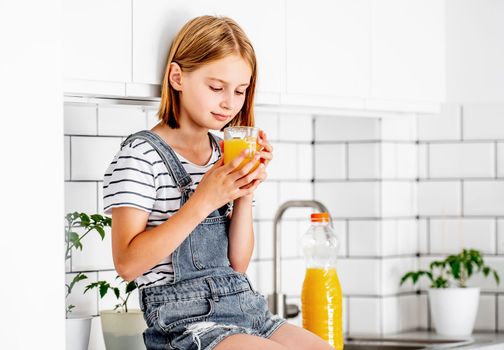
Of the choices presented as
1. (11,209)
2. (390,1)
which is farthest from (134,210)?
(390,1)

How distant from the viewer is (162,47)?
2.21 metres

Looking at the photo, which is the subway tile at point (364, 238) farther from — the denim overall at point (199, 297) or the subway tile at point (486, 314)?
the denim overall at point (199, 297)

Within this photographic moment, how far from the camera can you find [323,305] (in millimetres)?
2523

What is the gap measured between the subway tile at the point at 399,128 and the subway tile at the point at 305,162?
0.24 meters

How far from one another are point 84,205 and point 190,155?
0.45 m

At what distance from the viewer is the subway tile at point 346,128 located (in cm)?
299

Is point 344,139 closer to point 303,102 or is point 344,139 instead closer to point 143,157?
point 303,102

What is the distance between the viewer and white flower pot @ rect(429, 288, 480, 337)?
2.96 m

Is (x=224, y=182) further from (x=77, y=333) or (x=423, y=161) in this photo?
(x=423, y=161)

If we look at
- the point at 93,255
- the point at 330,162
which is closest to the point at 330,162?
the point at 330,162

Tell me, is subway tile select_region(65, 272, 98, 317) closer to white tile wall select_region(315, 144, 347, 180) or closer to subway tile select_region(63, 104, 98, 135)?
subway tile select_region(63, 104, 98, 135)

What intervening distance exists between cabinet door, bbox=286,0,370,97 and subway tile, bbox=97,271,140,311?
0.65 meters

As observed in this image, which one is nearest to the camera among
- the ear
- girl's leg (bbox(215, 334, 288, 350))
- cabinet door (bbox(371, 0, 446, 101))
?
girl's leg (bbox(215, 334, 288, 350))

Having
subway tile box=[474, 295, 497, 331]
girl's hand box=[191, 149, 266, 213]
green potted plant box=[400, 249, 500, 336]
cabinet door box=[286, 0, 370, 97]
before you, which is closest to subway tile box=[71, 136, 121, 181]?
cabinet door box=[286, 0, 370, 97]
